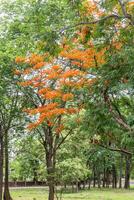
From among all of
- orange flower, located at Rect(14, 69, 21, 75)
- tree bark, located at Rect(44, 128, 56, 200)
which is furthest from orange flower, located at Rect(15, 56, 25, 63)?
tree bark, located at Rect(44, 128, 56, 200)

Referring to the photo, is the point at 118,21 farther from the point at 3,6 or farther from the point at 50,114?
the point at 3,6

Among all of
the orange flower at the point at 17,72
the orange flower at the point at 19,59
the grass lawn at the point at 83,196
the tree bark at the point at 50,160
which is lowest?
the grass lawn at the point at 83,196

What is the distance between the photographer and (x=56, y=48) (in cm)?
895

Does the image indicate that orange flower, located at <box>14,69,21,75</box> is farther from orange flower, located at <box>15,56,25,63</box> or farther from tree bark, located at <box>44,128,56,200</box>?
tree bark, located at <box>44,128,56,200</box>

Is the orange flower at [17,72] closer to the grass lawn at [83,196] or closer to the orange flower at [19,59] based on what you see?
the orange flower at [19,59]

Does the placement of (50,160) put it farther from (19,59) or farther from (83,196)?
(83,196)

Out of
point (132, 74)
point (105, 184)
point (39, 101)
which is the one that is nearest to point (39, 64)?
point (39, 101)

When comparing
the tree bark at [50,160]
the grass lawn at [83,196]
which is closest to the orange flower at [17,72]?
the tree bark at [50,160]

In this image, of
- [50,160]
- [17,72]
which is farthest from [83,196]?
[17,72]

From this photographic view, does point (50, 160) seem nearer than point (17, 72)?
No

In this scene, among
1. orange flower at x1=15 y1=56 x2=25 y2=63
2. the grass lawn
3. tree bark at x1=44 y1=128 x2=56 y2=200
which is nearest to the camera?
orange flower at x1=15 y1=56 x2=25 y2=63

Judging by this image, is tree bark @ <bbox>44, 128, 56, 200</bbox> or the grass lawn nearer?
tree bark @ <bbox>44, 128, 56, 200</bbox>

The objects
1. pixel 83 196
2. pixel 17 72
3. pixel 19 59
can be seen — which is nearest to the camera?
pixel 19 59

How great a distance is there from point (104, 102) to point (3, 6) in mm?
17640
